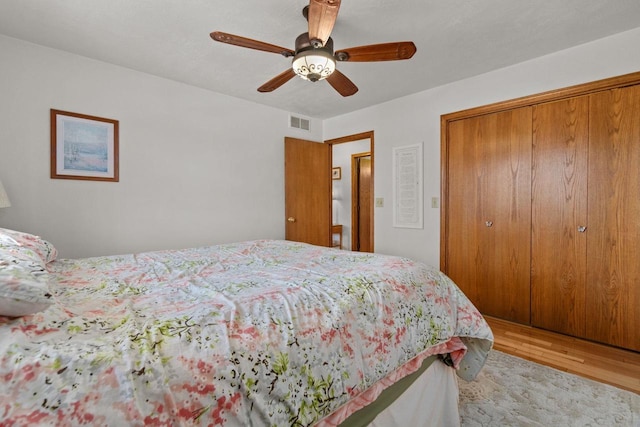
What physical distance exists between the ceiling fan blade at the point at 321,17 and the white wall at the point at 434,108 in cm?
201

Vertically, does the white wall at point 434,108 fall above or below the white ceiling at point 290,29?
below

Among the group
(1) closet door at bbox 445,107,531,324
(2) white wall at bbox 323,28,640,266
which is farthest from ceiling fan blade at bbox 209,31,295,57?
(1) closet door at bbox 445,107,531,324

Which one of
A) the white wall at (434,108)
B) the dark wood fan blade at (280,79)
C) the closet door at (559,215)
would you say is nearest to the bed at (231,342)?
the dark wood fan blade at (280,79)

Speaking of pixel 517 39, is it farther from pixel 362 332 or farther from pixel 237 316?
pixel 237 316

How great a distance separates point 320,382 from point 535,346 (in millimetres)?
2326

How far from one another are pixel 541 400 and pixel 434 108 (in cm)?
272

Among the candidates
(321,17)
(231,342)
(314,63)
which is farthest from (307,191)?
(231,342)

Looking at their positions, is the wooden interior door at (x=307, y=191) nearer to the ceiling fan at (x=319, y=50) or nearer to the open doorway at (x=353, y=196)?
the open doorway at (x=353, y=196)

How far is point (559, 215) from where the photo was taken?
254cm

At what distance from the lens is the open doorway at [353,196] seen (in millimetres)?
5879

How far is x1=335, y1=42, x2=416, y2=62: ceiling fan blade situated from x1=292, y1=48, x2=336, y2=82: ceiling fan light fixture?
0.30 feet

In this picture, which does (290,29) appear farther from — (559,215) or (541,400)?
(541,400)

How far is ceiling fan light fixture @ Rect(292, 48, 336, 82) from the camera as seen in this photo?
5.78 ft

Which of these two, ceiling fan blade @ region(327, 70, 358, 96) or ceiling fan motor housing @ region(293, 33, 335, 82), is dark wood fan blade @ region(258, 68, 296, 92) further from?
ceiling fan blade @ region(327, 70, 358, 96)
